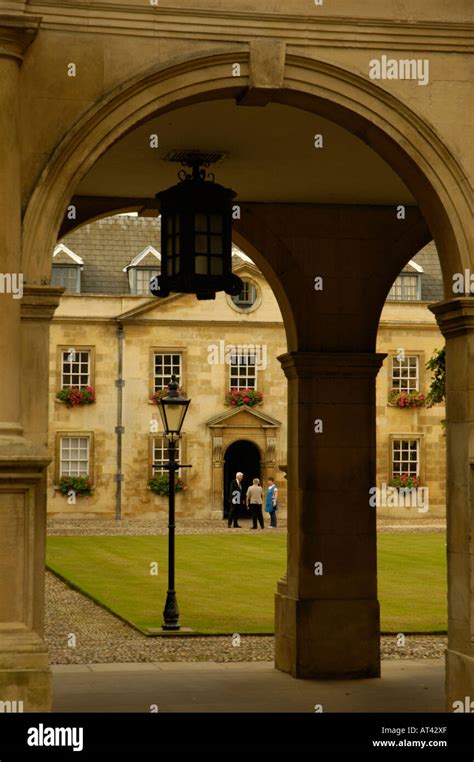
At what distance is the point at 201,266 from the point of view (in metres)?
10.4

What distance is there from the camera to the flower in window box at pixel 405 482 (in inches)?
1843

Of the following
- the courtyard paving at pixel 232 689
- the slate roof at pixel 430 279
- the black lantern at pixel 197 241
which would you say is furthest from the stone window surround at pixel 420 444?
the black lantern at pixel 197 241

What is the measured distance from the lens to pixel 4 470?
7.49m

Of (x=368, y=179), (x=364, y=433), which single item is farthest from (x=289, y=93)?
(x=364, y=433)

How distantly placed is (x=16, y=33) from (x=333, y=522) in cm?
587

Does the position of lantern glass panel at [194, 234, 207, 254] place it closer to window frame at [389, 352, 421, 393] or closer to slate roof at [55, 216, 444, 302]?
slate roof at [55, 216, 444, 302]

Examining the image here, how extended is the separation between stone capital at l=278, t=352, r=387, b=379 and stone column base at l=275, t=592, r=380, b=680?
2.01 m

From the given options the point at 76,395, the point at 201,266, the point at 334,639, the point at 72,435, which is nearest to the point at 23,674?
the point at 201,266

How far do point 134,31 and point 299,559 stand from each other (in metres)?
5.61

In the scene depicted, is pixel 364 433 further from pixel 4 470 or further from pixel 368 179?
pixel 4 470

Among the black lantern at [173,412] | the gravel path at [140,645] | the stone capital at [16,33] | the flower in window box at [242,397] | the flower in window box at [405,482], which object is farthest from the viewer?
the flower in window box at [405,482]

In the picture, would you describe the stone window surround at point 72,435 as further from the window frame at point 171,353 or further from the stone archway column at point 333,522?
the stone archway column at point 333,522

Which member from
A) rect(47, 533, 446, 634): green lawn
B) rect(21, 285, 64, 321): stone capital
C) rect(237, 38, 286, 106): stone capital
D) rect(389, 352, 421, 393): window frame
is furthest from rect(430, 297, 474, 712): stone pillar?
rect(389, 352, 421, 393): window frame

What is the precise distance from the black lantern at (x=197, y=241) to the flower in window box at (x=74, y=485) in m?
34.5
